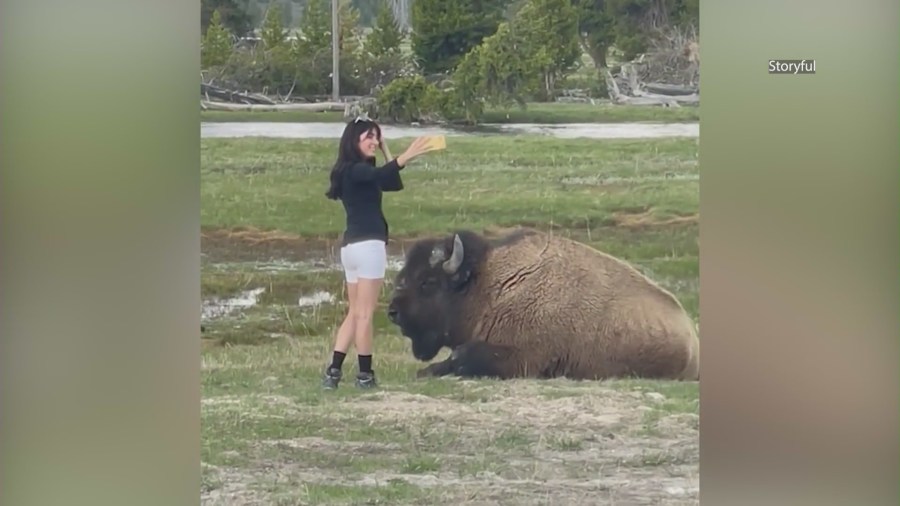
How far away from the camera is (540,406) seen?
7055 mm

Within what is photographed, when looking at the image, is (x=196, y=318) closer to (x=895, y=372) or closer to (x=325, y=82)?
(x=325, y=82)

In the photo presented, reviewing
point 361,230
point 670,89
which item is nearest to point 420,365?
point 361,230

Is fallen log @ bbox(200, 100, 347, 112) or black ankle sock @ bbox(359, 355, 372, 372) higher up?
fallen log @ bbox(200, 100, 347, 112)

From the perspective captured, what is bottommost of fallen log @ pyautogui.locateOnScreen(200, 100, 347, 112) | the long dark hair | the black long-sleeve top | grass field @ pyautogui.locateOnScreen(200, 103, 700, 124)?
the black long-sleeve top

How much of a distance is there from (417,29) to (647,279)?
2036 millimetres

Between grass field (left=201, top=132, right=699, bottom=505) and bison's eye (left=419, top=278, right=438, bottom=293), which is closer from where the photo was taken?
grass field (left=201, top=132, right=699, bottom=505)

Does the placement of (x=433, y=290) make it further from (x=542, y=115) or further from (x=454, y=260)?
(x=542, y=115)

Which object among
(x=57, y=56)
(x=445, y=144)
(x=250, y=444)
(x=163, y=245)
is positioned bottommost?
(x=250, y=444)

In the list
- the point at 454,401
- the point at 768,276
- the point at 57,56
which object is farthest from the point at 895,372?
the point at 57,56

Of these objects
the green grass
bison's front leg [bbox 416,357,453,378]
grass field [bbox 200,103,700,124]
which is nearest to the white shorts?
the green grass

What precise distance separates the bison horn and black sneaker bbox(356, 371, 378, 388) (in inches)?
30.5

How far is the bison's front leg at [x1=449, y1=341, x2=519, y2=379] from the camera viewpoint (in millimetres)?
7145

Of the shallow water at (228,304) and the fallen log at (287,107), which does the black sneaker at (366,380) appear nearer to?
the shallow water at (228,304)

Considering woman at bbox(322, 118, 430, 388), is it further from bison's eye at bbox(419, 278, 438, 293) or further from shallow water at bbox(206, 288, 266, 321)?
shallow water at bbox(206, 288, 266, 321)
